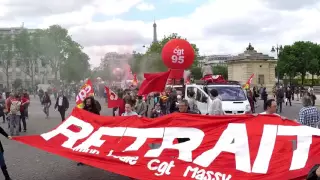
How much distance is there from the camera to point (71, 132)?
29.5 feet

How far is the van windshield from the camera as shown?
20312 millimetres

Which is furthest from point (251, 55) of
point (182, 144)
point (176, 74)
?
point (182, 144)

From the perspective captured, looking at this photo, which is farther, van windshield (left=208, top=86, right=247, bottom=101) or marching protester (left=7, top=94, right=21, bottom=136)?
van windshield (left=208, top=86, right=247, bottom=101)

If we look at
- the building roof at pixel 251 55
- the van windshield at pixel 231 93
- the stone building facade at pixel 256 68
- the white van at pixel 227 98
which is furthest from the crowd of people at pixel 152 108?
the building roof at pixel 251 55

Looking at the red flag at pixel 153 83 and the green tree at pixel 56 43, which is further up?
the green tree at pixel 56 43

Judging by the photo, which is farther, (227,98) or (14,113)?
(227,98)

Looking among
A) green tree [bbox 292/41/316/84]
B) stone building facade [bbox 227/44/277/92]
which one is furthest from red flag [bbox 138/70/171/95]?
green tree [bbox 292/41/316/84]

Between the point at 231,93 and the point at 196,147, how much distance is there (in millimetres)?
13387

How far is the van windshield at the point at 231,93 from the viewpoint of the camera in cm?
2031

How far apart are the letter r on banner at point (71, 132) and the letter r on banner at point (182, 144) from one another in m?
1.69

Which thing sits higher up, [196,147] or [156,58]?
[156,58]

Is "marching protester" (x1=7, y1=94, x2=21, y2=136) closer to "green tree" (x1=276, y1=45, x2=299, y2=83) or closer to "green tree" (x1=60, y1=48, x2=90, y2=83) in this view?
"green tree" (x1=276, y1=45, x2=299, y2=83)

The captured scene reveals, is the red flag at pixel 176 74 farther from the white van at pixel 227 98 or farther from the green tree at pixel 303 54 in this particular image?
the green tree at pixel 303 54

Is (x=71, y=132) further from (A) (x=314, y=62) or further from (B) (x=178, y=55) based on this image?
(A) (x=314, y=62)
